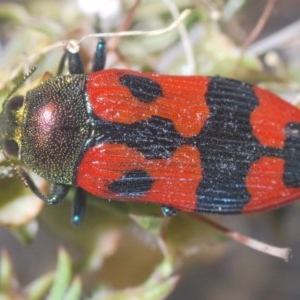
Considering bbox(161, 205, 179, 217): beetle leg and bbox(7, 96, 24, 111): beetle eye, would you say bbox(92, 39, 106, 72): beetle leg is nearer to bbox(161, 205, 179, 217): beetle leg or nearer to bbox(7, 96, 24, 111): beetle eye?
bbox(7, 96, 24, 111): beetle eye

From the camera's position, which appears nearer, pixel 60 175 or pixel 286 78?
pixel 60 175

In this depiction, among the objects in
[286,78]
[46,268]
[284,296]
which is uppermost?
[286,78]

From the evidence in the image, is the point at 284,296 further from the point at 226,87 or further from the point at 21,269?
the point at 226,87

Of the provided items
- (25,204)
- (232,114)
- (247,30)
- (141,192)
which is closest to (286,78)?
(247,30)

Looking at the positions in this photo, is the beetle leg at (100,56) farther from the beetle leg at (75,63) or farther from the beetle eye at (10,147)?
the beetle eye at (10,147)

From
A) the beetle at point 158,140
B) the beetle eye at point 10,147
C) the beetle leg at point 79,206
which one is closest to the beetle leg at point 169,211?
the beetle at point 158,140

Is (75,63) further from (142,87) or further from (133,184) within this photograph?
(133,184)

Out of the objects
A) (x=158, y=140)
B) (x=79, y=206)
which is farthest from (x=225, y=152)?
(x=79, y=206)

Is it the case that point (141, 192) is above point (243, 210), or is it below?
above

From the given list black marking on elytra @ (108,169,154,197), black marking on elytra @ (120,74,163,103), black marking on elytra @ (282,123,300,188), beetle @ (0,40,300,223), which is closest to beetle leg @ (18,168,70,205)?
beetle @ (0,40,300,223)
